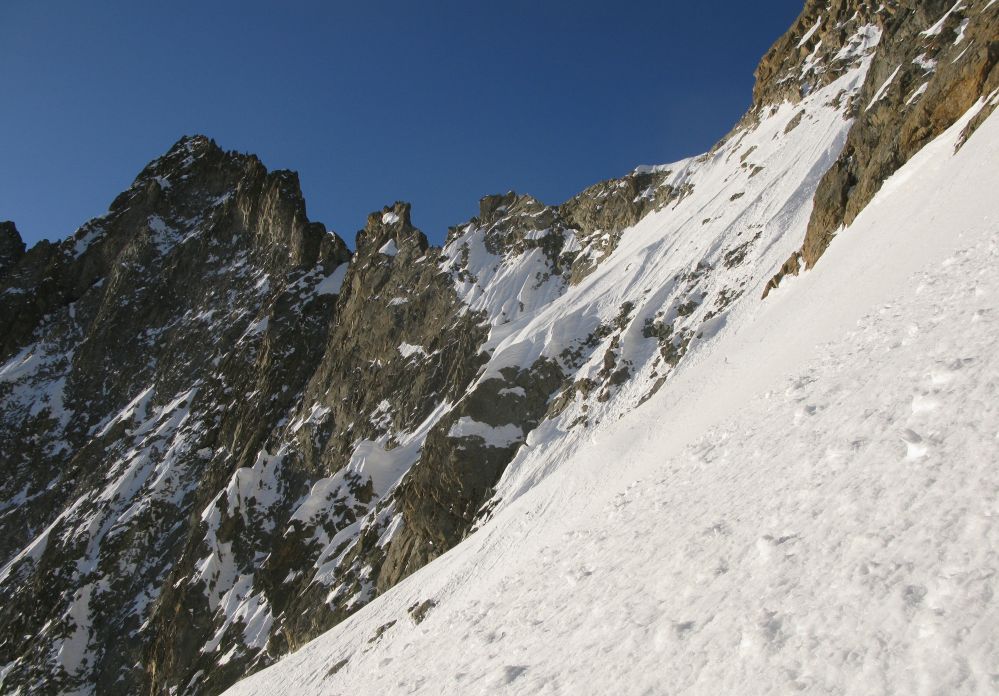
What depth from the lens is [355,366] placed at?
187 feet

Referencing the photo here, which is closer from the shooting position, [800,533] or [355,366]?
[800,533]

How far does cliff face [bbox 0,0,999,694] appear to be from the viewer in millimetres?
34781

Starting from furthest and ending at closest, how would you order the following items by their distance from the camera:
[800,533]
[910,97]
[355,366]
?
1. [355,366]
2. [910,97]
3. [800,533]

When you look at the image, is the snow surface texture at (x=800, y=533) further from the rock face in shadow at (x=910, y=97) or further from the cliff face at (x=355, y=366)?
the cliff face at (x=355, y=366)

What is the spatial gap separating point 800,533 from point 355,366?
52.2 metres

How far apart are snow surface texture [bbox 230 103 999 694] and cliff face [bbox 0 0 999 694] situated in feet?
21.6

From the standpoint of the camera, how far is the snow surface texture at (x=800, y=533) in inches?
219

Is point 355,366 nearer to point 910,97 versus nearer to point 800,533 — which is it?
point 910,97

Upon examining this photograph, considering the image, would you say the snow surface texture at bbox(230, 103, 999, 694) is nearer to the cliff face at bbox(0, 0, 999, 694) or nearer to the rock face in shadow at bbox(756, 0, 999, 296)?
the rock face in shadow at bbox(756, 0, 999, 296)

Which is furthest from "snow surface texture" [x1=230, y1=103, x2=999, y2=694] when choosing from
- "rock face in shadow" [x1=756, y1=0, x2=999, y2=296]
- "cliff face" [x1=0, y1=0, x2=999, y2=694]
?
"cliff face" [x1=0, y1=0, x2=999, y2=694]

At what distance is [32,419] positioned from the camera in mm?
79062

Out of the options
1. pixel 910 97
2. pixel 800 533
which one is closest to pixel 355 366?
pixel 910 97

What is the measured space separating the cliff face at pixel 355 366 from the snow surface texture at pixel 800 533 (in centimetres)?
659

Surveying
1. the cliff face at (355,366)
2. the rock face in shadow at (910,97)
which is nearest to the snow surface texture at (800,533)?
the rock face in shadow at (910,97)
